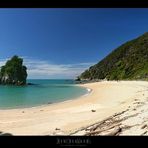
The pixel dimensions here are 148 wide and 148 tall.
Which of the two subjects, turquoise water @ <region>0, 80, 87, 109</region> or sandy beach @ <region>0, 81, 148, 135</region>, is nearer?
sandy beach @ <region>0, 81, 148, 135</region>

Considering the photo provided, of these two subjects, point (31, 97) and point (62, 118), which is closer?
point (62, 118)

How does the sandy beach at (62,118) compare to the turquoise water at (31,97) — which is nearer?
the sandy beach at (62,118)

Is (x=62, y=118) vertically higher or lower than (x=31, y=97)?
higher
